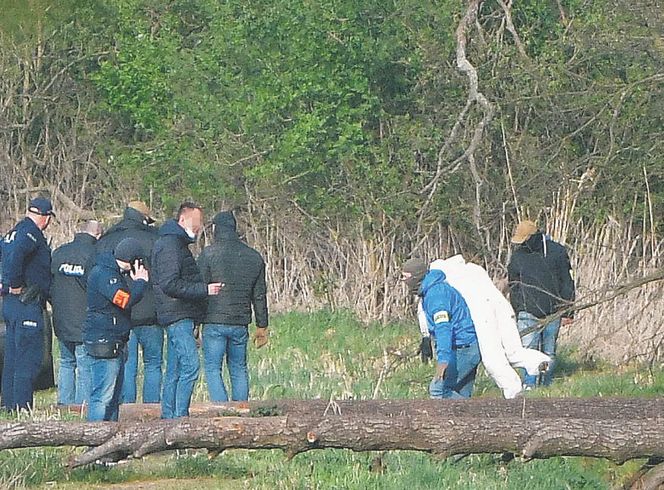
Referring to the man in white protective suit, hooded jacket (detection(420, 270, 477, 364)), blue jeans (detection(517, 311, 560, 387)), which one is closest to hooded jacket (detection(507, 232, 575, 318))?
blue jeans (detection(517, 311, 560, 387))

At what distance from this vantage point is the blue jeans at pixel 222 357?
461 inches

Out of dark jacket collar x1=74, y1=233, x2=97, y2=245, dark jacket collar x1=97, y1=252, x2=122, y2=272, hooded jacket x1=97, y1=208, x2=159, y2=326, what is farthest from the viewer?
dark jacket collar x1=74, y1=233, x2=97, y2=245

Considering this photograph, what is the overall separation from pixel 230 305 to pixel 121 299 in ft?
6.88

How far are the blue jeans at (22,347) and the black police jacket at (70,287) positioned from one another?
177 mm

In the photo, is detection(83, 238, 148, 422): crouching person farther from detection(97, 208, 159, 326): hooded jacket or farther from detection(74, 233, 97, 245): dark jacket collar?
detection(74, 233, 97, 245): dark jacket collar

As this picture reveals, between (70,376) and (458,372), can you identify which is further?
(70,376)

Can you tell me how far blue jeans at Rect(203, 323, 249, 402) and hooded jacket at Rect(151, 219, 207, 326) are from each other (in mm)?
834

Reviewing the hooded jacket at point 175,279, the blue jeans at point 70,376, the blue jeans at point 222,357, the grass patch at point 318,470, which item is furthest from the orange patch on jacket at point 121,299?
the blue jeans at point 70,376

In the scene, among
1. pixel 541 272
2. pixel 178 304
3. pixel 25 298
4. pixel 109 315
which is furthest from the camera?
pixel 541 272

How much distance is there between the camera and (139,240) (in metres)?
11.6

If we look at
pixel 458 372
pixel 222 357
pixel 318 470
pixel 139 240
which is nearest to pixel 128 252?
pixel 139 240

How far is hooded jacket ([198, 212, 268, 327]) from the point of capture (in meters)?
11.6

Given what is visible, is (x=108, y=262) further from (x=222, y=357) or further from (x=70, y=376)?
(x=70, y=376)

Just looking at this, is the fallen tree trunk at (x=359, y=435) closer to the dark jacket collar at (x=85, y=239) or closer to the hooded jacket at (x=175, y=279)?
the hooded jacket at (x=175, y=279)
